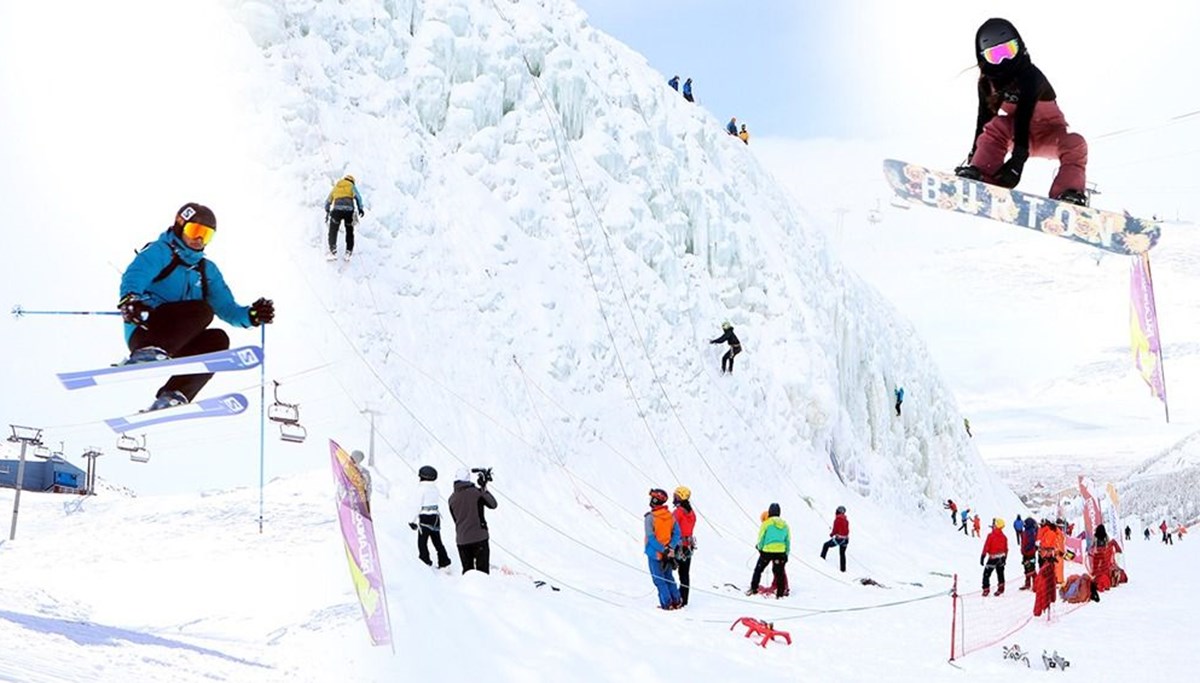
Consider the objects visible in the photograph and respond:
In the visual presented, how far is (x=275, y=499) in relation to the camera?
13.6 m

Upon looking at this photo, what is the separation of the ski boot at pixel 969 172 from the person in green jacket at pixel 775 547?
7.52 metres

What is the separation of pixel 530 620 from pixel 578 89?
15411mm

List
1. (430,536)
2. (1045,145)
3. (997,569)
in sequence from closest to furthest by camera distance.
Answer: (1045,145), (430,536), (997,569)

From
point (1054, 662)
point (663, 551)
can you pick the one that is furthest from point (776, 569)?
point (1054, 662)

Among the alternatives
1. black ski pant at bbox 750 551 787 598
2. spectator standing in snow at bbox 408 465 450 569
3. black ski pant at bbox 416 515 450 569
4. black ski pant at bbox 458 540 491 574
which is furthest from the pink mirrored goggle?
black ski pant at bbox 750 551 787 598

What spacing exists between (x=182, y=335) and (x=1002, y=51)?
17.8 feet

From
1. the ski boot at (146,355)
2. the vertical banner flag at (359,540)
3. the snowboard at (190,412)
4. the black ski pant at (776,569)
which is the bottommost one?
the black ski pant at (776,569)

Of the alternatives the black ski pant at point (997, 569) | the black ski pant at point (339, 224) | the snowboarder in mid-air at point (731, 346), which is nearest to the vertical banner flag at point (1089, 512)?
the black ski pant at point (997, 569)

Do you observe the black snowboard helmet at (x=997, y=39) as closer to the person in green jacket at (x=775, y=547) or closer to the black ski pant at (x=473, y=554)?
the black ski pant at (x=473, y=554)

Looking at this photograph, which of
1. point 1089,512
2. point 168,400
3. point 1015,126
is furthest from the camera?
point 1089,512

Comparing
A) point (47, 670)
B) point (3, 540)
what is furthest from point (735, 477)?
point (47, 670)

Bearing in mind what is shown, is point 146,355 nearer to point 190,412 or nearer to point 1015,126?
point 190,412

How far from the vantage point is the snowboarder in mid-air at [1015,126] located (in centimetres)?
623

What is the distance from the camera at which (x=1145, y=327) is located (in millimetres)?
7730
